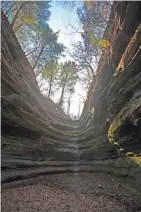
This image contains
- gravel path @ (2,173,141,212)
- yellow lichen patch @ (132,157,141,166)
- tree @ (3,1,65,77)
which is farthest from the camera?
tree @ (3,1,65,77)

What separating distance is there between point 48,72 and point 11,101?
1019 inches

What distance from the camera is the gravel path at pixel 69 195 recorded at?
18.3 ft

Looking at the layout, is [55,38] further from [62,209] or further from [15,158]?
[62,209]

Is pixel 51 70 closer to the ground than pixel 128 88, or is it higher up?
higher up

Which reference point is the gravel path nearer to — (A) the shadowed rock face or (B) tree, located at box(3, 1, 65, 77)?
(A) the shadowed rock face

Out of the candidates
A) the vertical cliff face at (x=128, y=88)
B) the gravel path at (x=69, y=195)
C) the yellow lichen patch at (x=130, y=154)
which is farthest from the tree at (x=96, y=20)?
the gravel path at (x=69, y=195)

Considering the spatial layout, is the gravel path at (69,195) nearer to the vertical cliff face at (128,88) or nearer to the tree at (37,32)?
the vertical cliff face at (128,88)

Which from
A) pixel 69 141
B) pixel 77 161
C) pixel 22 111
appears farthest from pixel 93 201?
pixel 69 141

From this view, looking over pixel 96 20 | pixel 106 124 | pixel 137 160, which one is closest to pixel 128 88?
pixel 137 160

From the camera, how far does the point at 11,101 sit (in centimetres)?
943

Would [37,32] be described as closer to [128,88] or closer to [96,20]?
[96,20]

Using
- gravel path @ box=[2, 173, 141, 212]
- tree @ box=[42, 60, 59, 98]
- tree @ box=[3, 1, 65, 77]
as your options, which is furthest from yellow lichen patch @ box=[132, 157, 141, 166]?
tree @ box=[42, 60, 59, 98]

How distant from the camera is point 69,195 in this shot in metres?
6.62

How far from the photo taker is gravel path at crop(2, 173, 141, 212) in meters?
5.57
